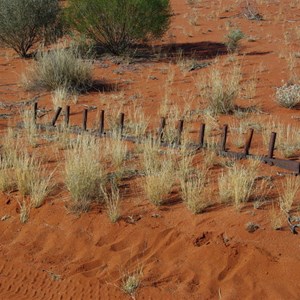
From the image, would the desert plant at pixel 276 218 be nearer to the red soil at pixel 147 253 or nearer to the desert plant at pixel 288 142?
the red soil at pixel 147 253

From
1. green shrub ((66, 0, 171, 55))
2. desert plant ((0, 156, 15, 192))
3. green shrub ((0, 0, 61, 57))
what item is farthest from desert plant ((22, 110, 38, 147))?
green shrub ((0, 0, 61, 57))

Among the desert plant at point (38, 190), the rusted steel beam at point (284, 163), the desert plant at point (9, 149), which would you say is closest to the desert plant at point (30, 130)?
the desert plant at point (9, 149)

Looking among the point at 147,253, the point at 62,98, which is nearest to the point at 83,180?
the point at 147,253

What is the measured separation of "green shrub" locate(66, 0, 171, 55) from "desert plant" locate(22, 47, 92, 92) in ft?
13.7

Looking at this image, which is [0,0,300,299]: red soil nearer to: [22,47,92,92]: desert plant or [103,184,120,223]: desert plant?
[103,184,120,223]: desert plant

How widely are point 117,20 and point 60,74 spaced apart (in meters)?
4.91

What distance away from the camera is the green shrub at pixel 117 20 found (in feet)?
54.0

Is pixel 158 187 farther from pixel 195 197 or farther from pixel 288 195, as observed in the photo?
pixel 288 195

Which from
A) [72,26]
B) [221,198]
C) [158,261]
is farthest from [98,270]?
[72,26]

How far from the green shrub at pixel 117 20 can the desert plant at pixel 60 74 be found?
13.7ft

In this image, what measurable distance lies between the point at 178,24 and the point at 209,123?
15151 millimetres

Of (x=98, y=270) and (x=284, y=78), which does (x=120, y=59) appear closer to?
(x=284, y=78)

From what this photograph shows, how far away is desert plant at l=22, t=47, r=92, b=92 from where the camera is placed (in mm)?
12609

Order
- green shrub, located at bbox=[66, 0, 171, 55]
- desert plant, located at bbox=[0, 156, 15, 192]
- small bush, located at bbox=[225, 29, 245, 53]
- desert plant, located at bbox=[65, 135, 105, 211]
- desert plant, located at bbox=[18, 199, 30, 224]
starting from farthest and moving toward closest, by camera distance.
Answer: small bush, located at bbox=[225, 29, 245, 53], green shrub, located at bbox=[66, 0, 171, 55], desert plant, located at bbox=[0, 156, 15, 192], desert plant, located at bbox=[65, 135, 105, 211], desert plant, located at bbox=[18, 199, 30, 224]
